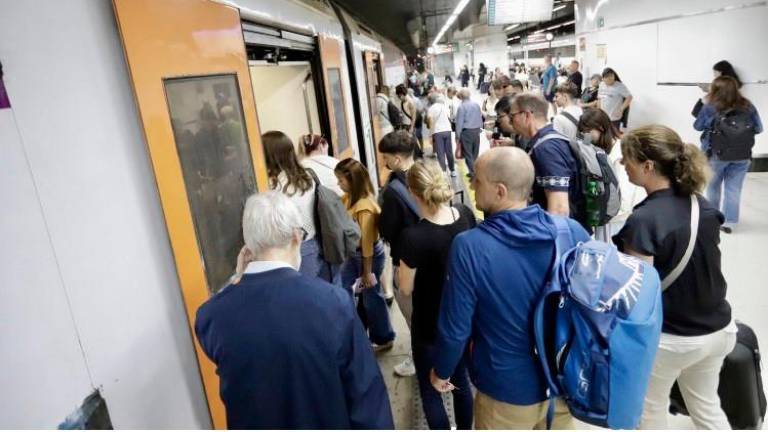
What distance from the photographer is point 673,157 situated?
177 centimetres

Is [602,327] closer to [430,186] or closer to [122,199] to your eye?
[430,186]

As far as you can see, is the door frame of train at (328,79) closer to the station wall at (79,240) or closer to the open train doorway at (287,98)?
the open train doorway at (287,98)

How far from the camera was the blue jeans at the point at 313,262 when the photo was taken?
8.57 ft

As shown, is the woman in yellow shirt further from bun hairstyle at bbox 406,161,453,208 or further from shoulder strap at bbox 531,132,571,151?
shoulder strap at bbox 531,132,571,151

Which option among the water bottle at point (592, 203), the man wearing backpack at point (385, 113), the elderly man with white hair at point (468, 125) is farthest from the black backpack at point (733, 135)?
the man wearing backpack at point (385, 113)

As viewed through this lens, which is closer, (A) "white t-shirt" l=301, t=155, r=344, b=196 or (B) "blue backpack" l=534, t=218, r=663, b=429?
(B) "blue backpack" l=534, t=218, r=663, b=429

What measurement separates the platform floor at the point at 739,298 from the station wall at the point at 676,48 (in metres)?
2.03

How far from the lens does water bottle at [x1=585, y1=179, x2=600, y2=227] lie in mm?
2732

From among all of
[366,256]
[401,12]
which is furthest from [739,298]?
[401,12]

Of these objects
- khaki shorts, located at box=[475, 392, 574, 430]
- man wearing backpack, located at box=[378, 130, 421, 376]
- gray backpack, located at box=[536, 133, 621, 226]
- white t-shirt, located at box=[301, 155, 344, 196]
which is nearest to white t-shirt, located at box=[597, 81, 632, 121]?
gray backpack, located at box=[536, 133, 621, 226]

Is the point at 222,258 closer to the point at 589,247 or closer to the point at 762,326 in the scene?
the point at 589,247

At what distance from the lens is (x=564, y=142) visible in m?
2.64

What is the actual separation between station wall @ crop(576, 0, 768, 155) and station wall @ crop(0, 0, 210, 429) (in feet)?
23.6

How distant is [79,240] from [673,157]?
2.02 meters
